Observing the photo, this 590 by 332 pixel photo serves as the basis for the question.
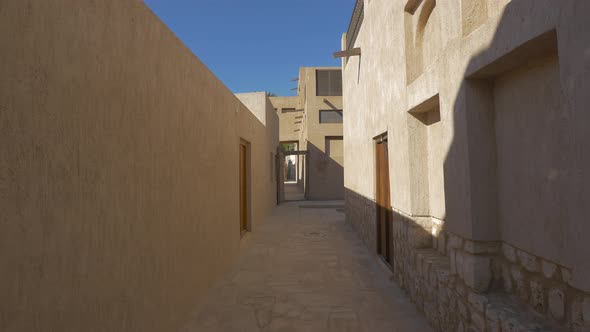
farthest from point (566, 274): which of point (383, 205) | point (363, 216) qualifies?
point (363, 216)

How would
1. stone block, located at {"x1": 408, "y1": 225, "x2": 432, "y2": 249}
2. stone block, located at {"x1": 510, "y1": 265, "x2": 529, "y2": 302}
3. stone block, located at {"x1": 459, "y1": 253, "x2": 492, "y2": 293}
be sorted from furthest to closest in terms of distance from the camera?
stone block, located at {"x1": 408, "y1": 225, "x2": 432, "y2": 249} < stone block, located at {"x1": 459, "y1": 253, "x2": 492, "y2": 293} < stone block, located at {"x1": 510, "y1": 265, "x2": 529, "y2": 302}

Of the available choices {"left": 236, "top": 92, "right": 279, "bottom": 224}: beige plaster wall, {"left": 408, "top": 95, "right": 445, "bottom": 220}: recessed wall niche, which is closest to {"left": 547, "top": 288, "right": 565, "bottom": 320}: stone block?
{"left": 408, "top": 95, "right": 445, "bottom": 220}: recessed wall niche

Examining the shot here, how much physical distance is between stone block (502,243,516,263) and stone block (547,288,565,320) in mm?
420

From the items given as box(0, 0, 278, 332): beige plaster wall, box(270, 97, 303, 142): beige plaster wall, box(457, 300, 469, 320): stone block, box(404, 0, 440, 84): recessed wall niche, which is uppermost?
box(270, 97, 303, 142): beige plaster wall

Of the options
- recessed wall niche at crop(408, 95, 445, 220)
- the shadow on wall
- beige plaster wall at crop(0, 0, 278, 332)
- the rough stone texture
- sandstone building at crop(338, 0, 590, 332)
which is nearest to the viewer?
beige plaster wall at crop(0, 0, 278, 332)

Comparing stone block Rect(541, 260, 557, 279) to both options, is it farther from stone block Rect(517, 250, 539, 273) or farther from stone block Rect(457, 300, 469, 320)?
stone block Rect(457, 300, 469, 320)

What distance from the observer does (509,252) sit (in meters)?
2.45

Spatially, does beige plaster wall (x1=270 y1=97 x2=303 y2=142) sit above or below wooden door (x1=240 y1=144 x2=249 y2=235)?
above

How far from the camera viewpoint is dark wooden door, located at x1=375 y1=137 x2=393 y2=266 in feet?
17.5

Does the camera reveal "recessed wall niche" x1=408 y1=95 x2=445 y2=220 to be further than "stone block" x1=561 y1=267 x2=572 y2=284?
Yes

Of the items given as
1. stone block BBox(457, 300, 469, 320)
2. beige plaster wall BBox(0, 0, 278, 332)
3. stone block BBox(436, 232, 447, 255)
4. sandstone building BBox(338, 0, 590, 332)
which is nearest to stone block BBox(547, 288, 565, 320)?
sandstone building BBox(338, 0, 590, 332)

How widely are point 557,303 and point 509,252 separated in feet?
1.82

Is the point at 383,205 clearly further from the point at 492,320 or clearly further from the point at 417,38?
the point at 492,320

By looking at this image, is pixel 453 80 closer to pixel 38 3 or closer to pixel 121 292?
pixel 38 3
